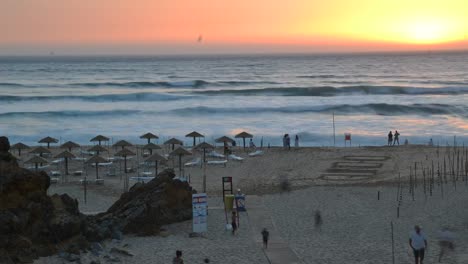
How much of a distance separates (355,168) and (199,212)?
40.5 feet

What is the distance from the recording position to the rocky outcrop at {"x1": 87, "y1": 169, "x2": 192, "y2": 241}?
16.5 m

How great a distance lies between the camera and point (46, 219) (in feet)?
47.7

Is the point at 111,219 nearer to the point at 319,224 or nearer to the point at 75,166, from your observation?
the point at 319,224

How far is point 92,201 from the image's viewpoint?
2191 cm

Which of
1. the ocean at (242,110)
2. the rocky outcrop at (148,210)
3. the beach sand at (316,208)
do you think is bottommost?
the ocean at (242,110)

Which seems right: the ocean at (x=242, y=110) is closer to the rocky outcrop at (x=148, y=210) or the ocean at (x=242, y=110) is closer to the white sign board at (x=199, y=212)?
the rocky outcrop at (x=148, y=210)

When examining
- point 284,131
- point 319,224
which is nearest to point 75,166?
point 319,224

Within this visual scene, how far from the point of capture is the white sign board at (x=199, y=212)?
16844 mm

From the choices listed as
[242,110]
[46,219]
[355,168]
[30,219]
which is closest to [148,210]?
[46,219]

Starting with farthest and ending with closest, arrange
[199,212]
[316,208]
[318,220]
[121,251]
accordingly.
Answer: [316,208]
[318,220]
[199,212]
[121,251]

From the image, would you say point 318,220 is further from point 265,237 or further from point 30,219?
point 30,219

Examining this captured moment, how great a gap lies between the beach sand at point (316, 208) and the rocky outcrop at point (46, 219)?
16.4 inches

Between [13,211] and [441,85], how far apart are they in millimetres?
75793

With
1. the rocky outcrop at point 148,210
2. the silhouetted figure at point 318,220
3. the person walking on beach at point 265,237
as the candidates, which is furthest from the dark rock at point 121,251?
the silhouetted figure at point 318,220
